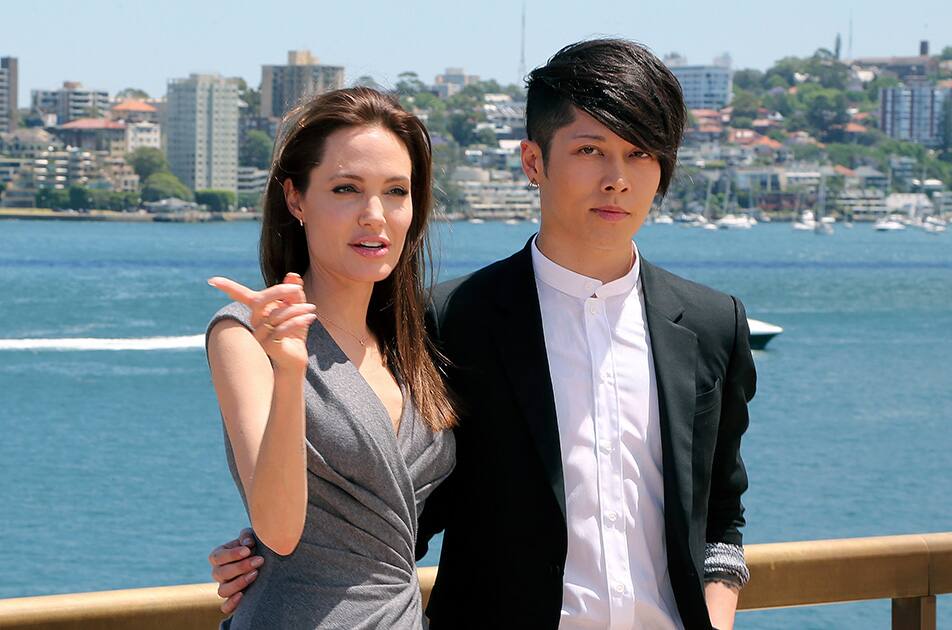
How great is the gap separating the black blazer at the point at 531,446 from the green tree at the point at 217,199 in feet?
278

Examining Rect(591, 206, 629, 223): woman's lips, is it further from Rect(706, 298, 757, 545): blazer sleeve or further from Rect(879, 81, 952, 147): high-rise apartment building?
Rect(879, 81, 952, 147): high-rise apartment building

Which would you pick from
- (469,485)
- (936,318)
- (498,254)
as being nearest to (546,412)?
(469,485)

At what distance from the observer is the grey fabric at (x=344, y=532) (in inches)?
62.4

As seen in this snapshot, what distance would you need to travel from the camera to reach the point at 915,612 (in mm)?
2092

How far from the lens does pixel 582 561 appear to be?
1.72 metres

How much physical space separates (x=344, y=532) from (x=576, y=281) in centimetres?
46

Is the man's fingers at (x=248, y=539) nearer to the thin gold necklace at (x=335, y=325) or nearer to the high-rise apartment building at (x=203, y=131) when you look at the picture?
the thin gold necklace at (x=335, y=325)

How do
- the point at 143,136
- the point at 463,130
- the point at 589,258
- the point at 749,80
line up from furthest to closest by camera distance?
the point at 749,80 < the point at 463,130 < the point at 143,136 < the point at 589,258

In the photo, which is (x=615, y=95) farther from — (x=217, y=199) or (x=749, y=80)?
(x=749, y=80)

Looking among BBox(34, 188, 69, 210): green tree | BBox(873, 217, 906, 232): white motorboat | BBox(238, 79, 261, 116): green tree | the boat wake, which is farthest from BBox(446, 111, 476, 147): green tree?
the boat wake

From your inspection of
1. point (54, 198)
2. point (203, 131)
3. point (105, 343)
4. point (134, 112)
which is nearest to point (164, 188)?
point (203, 131)

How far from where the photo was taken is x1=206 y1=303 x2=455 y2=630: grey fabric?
5.20ft

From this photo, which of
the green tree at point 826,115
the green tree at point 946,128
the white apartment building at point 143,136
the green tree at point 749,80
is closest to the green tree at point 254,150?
the white apartment building at point 143,136

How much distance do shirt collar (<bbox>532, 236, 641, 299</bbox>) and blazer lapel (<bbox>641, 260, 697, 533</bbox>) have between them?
3 centimetres
